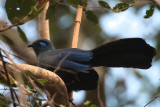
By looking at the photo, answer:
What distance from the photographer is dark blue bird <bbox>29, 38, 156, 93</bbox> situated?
147 inches

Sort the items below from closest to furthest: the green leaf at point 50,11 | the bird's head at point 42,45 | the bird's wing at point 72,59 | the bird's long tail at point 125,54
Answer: the bird's long tail at point 125,54
the green leaf at point 50,11
the bird's wing at point 72,59
the bird's head at point 42,45

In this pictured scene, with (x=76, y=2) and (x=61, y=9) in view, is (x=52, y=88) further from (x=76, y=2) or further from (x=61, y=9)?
(x=61, y=9)

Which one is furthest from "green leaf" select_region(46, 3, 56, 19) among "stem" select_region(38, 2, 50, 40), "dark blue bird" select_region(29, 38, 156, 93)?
"stem" select_region(38, 2, 50, 40)

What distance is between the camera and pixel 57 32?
936 centimetres

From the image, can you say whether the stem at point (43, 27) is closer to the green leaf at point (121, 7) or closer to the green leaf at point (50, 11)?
the green leaf at point (50, 11)

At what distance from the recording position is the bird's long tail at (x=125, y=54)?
12.1ft

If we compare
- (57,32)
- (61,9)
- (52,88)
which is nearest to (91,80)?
(52,88)

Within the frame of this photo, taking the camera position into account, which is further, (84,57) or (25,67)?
(84,57)

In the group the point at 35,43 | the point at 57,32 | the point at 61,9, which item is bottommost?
the point at 35,43

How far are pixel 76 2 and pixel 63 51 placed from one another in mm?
918

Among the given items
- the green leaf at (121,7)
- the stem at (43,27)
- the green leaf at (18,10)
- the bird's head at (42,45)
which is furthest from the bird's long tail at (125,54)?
the green leaf at (18,10)

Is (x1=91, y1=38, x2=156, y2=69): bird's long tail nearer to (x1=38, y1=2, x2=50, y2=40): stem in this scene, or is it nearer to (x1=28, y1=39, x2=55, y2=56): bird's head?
(x1=28, y1=39, x2=55, y2=56): bird's head

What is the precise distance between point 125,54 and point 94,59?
1.56 feet

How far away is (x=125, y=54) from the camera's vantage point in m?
3.86
